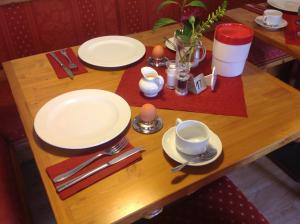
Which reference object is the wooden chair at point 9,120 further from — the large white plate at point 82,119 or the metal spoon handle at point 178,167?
the metal spoon handle at point 178,167

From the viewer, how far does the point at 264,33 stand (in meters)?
1.40

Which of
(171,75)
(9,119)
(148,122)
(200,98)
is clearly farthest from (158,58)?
(9,119)

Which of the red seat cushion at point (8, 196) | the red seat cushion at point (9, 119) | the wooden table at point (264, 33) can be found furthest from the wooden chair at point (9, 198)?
the wooden table at point (264, 33)

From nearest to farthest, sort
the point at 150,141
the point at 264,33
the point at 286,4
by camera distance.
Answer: the point at 150,141 < the point at 264,33 < the point at 286,4

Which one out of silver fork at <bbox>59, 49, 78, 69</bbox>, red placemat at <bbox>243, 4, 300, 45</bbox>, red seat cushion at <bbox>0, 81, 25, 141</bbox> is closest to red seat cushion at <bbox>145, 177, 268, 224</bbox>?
silver fork at <bbox>59, 49, 78, 69</bbox>

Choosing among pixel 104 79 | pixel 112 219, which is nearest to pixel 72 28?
pixel 104 79

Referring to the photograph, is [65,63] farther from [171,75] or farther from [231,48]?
[231,48]

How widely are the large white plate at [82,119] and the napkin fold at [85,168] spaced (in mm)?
39

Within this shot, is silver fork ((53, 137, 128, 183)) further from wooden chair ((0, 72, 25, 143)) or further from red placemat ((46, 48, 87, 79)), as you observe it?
wooden chair ((0, 72, 25, 143))

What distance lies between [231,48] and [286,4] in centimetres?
84

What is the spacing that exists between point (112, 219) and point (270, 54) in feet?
6.23

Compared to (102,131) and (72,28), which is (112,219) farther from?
(72,28)

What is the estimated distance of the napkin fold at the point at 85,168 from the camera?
2.32 ft

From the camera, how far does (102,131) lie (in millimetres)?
853
